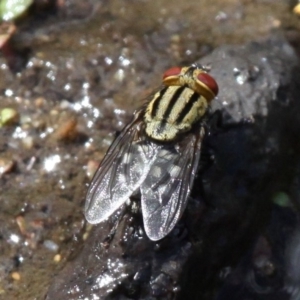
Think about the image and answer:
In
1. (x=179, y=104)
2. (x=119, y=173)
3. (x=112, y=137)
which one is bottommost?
(x=112, y=137)

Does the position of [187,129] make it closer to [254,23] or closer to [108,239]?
[108,239]

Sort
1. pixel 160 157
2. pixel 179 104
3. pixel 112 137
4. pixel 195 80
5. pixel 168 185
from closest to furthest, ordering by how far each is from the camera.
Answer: pixel 168 185
pixel 160 157
pixel 179 104
pixel 195 80
pixel 112 137

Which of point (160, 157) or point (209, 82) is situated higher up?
point (209, 82)

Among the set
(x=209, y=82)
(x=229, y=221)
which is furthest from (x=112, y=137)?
(x=229, y=221)

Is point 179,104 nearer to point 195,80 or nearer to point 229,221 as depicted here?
point 195,80

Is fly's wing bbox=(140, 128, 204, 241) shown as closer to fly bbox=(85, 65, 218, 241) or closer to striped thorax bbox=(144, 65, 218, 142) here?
fly bbox=(85, 65, 218, 241)

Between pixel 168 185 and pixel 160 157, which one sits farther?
pixel 160 157

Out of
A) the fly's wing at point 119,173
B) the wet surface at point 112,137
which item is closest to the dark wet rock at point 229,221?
the wet surface at point 112,137

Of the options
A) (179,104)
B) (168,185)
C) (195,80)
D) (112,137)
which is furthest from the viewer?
(112,137)

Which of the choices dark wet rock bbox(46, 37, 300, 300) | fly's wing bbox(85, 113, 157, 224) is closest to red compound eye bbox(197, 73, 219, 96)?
dark wet rock bbox(46, 37, 300, 300)
